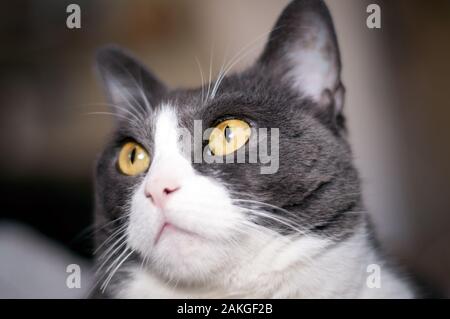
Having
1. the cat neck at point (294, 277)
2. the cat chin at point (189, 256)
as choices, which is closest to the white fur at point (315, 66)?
the cat neck at point (294, 277)

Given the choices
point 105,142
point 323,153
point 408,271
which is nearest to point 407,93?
point 408,271

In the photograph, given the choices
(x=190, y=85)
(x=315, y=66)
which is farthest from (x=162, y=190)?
(x=190, y=85)

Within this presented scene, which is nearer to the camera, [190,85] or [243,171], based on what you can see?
[243,171]

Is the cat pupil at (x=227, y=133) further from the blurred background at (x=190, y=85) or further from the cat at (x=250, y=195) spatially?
the blurred background at (x=190, y=85)

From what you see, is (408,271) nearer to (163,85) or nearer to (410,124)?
(410,124)

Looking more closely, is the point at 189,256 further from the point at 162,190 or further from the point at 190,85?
the point at 190,85

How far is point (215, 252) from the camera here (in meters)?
0.86

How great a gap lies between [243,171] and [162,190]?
0.49 ft

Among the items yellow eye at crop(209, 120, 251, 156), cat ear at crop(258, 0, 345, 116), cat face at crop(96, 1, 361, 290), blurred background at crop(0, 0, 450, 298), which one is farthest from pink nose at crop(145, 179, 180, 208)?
blurred background at crop(0, 0, 450, 298)

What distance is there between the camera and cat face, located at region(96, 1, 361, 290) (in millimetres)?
854

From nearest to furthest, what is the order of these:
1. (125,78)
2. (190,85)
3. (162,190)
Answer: (162,190) < (125,78) < (190,85)

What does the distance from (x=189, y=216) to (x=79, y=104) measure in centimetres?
78

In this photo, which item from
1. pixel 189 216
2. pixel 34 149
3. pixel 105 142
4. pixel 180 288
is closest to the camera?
pixel 189 216

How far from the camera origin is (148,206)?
864 millimetres
